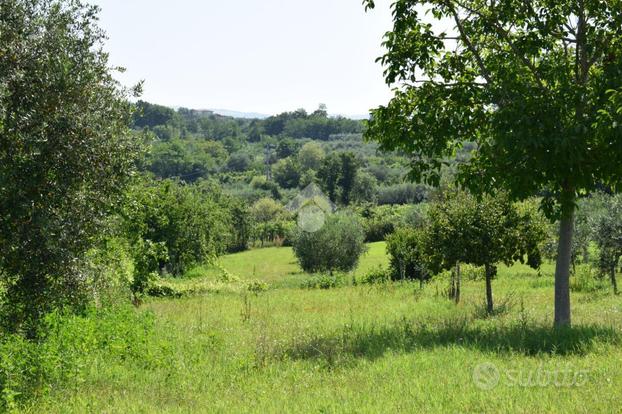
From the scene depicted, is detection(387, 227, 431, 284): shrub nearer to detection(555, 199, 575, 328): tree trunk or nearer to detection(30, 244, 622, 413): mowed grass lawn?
detection(30, 244, 622, 413): mowed grass lawn

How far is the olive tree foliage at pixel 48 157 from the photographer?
312 inches

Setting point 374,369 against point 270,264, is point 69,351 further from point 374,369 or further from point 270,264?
point 270,264

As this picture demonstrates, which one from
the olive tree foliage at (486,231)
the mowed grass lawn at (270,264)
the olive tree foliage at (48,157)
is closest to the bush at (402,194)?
the mowed grass lawn at (270,264)

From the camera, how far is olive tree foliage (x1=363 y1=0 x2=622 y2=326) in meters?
11.1

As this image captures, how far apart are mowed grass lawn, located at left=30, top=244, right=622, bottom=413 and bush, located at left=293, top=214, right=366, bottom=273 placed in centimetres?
2872

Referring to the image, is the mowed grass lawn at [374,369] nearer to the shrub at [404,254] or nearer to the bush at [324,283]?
the shrub at [404,254]

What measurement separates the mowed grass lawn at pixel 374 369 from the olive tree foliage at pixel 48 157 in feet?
6.22

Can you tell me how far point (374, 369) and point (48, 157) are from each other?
6.20 metres

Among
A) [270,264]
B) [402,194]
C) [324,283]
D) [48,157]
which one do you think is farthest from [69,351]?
[402,194]

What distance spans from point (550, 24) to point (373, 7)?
403 centimetres

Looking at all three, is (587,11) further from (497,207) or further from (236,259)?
(236,259)

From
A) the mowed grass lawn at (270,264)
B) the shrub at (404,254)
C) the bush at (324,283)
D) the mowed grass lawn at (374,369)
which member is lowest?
the mowed grass lawn at (270,264)

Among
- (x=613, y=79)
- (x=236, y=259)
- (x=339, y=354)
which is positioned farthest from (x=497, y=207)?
(x=236, y=259)

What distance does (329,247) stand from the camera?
45781 mm
